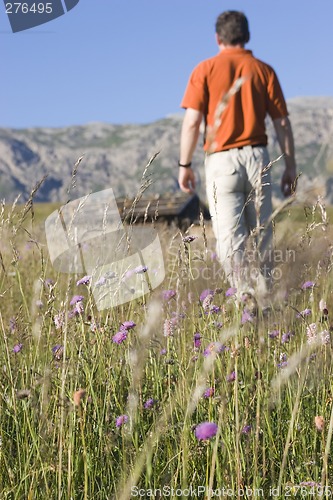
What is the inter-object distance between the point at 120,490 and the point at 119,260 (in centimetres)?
147

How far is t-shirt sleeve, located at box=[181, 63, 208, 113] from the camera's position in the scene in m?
4.54

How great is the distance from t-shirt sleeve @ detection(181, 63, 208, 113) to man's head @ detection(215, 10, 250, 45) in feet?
0.99

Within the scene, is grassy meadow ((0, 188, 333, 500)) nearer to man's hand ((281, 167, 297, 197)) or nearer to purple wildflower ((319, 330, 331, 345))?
purple wildflower ((319, 330, 331, 345))

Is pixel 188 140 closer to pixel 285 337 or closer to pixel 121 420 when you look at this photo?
pixel 285 337

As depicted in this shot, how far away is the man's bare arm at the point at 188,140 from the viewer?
181 inches

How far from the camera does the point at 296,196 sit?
129 centimetres

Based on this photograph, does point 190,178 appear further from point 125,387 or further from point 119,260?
point 125,387

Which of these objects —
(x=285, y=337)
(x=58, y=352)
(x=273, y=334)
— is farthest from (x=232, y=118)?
(x=58, y=352)

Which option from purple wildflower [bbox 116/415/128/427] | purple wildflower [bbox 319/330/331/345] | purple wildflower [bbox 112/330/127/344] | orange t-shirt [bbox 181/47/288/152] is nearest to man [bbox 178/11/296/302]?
orange t-shirt [bbox 181/47/288/152]

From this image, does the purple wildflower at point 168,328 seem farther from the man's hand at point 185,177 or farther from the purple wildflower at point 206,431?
the man's hand at point 185,177

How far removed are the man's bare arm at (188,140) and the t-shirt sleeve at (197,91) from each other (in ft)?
0.15

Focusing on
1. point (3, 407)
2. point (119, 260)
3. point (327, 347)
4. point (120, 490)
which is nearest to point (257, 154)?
point (119, 260)

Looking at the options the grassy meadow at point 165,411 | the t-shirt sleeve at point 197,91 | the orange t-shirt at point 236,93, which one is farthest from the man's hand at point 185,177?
the grassy meadow at point 165,411

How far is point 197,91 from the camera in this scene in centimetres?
454
